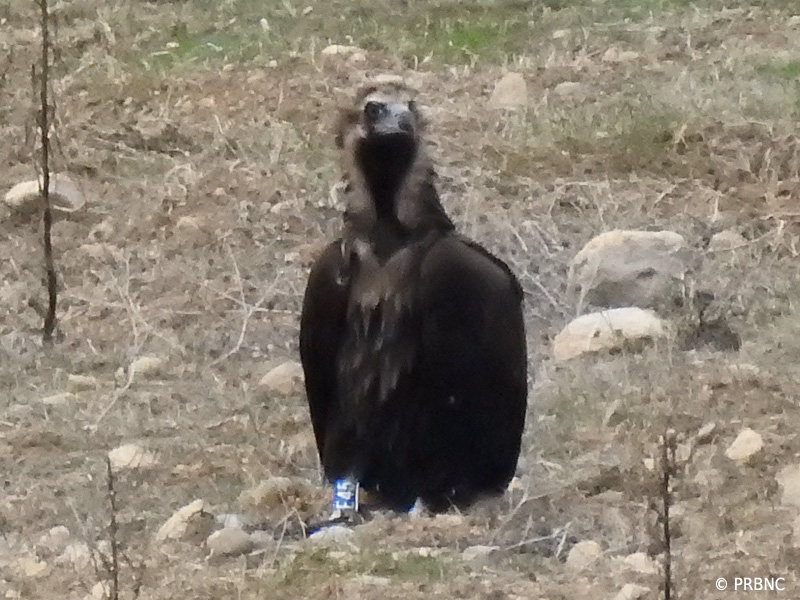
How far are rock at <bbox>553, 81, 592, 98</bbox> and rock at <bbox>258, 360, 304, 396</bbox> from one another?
0.95 m

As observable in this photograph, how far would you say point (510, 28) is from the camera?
2916 mm

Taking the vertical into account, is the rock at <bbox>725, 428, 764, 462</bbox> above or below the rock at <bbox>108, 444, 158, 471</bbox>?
above

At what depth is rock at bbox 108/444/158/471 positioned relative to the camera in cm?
182

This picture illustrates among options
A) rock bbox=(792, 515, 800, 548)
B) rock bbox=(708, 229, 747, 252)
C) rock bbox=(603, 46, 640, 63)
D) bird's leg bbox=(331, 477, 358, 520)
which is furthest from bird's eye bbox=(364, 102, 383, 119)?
rock bbox=(603, 46, 640, 63)

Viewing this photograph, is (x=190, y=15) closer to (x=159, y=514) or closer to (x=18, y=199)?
(x=18, y=199)

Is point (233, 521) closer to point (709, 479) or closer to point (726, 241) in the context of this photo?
point (709, 479)

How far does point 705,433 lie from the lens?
71.7 inches

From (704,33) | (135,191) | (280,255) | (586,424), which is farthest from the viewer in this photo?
(704,33)

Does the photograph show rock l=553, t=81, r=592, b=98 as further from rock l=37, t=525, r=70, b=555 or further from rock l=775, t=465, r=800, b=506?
rock l=37, t=525, r=70, b=555

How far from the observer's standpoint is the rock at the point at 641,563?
1.53 meters

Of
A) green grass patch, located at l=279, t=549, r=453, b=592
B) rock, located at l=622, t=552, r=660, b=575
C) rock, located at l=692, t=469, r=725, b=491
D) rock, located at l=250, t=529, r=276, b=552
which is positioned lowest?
rock, located at l=250, t=529, r=276, b=552

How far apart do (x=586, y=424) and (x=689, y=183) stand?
727mm

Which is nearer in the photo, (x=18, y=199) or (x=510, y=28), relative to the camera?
(x=18, y=199)

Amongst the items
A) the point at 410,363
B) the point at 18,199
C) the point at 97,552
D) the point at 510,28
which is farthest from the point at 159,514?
the point at 510,28
